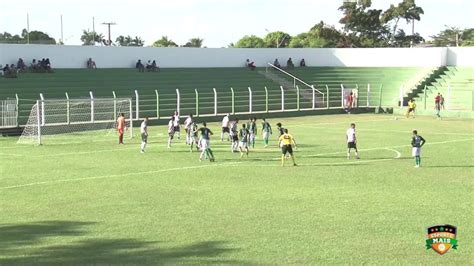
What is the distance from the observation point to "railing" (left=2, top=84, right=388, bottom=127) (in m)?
46.3

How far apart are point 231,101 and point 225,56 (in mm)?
11201

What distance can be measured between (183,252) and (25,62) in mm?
41497

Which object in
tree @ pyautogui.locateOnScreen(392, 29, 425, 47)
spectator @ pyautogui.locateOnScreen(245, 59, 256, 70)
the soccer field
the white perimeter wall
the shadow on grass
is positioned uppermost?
tree @ pyautogui.locateOnScreen(392, 29, 425, 47)

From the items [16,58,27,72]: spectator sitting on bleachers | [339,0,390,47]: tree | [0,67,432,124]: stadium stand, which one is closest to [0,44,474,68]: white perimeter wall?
[16,58,27,72]: spectator sitting on bleachers

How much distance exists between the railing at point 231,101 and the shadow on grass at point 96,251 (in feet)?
94.7

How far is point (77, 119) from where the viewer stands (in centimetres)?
3894

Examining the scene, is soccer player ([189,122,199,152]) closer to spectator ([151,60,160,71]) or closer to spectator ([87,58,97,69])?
spectator ([87,58,97,69])

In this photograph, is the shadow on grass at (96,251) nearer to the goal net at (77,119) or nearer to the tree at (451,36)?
the goal net at (77,119)

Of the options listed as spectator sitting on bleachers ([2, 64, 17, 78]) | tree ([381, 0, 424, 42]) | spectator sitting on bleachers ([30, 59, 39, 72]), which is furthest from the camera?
tree ([381, 0, 424, 42])

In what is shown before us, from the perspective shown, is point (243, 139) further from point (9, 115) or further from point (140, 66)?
point (140, 66)

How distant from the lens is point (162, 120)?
4441 centimetres

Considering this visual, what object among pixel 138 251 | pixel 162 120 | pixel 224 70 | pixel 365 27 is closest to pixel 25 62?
pixel 162 120

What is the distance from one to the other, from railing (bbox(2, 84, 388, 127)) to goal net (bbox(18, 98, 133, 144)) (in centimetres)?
227

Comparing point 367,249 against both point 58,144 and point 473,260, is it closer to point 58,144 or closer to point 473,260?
point 473,260
